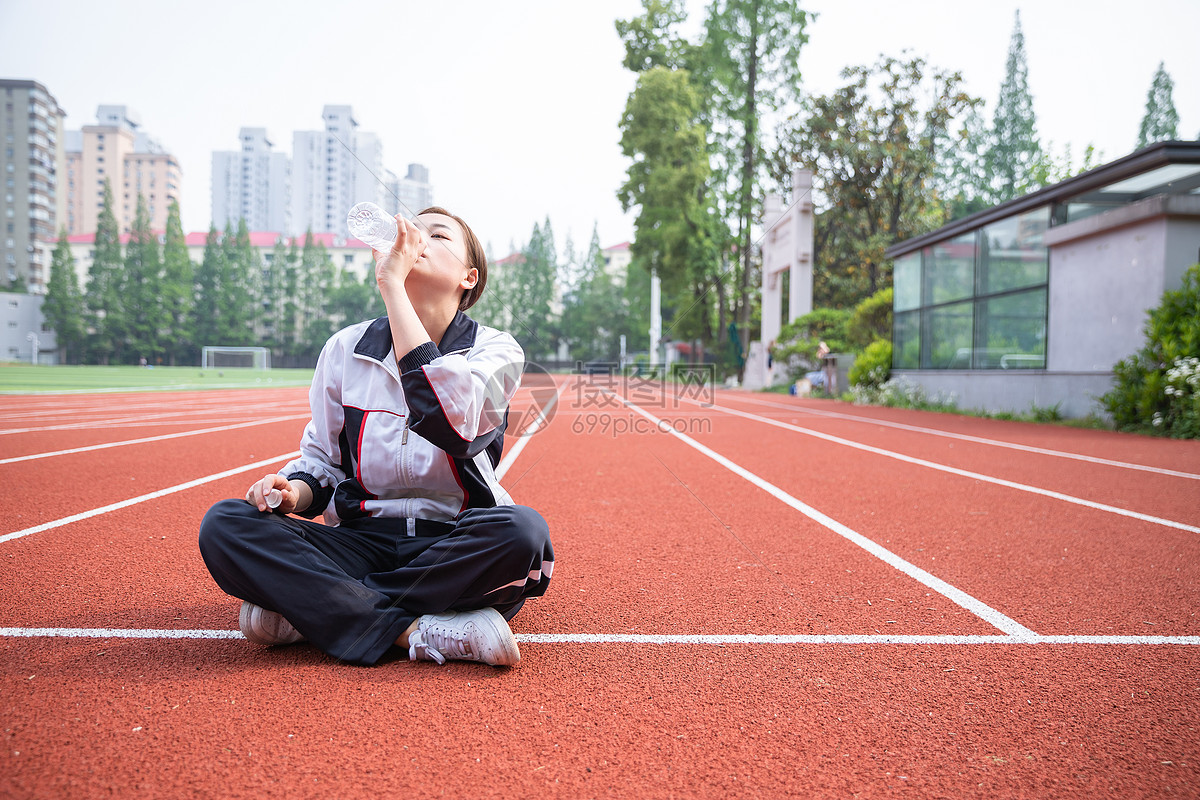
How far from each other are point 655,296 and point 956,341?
25.8 metres

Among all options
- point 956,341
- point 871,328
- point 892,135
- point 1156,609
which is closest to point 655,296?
point 892,135

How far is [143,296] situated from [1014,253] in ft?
192

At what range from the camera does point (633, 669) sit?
2.12 metres

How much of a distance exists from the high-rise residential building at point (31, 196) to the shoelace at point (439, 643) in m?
68.6

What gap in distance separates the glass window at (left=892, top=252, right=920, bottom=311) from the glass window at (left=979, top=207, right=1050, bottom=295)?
249 cm

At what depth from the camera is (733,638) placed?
94.3 inches

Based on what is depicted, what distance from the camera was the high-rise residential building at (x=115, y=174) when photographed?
105 meters

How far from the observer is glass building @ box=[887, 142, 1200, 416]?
9742 millimetres

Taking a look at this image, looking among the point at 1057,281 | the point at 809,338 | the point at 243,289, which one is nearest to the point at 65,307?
the point at 243,289

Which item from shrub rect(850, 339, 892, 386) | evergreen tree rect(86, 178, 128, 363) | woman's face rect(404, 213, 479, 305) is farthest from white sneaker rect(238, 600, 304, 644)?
evergreen tree rect(86, 178, 128, 363)

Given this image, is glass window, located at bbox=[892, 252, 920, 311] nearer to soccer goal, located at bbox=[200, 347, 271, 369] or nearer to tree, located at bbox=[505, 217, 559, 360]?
tree, located at bbox=[505, 217, 559, 360]

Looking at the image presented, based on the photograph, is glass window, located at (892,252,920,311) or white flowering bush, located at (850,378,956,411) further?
glass window, located at (892,252,920,311)

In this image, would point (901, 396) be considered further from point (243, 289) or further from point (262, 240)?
point (262, 240)

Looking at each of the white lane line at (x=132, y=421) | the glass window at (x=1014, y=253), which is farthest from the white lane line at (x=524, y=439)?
the glass window at (x=1014, y=253)
